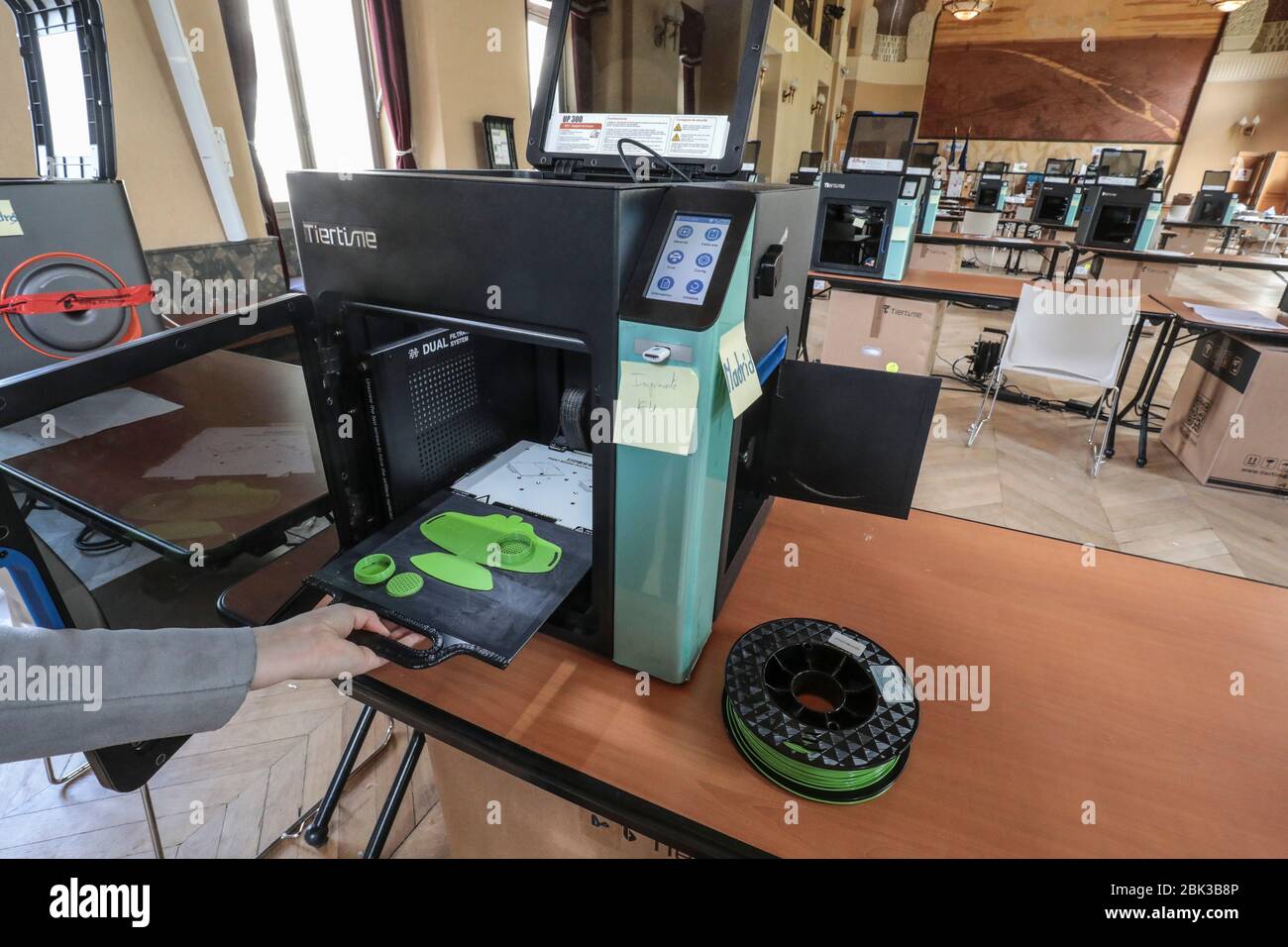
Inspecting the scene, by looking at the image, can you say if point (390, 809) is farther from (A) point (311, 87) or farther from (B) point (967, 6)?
(B) point (967, 6)

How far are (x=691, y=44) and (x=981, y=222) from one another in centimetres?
708

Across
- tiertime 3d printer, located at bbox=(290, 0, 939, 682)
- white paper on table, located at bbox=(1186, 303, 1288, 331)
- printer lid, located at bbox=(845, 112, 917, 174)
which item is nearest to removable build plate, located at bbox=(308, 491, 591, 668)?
tiertime 3d printer, located at bbox=(290, 0, 939, 682)

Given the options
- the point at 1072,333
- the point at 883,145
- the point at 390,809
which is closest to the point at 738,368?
the point at 390,809

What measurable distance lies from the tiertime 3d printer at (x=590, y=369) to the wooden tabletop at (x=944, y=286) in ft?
8.78

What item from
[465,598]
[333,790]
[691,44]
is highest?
[691,44]

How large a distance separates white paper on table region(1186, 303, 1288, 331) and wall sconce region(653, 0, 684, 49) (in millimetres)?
3101

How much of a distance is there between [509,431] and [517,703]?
19.0 inches

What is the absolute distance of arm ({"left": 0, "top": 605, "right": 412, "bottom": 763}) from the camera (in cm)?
44

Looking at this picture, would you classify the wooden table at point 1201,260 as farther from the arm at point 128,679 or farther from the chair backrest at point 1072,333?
the arm at point 128,679

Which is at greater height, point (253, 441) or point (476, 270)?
point (476, 270)

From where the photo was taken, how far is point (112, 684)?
1.58 feet

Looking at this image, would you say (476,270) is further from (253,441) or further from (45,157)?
(45,157)

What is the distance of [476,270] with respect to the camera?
2.06ft
